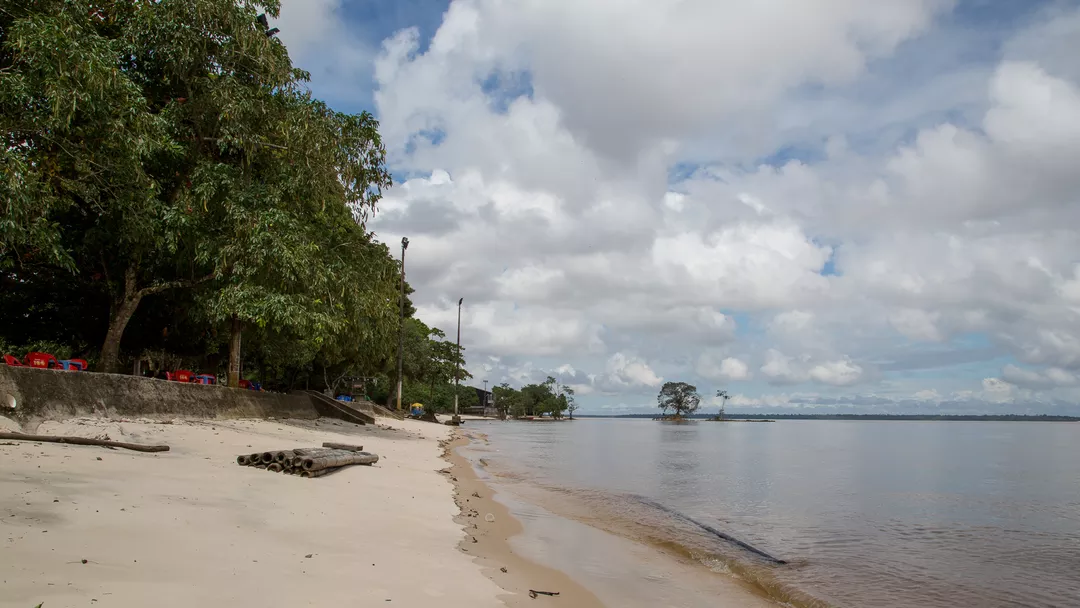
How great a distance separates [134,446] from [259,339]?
16.6m

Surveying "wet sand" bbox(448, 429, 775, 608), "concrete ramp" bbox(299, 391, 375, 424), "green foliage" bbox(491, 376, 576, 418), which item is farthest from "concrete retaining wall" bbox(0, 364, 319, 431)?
"green foliage" bbox(491, 376, 576, 418)

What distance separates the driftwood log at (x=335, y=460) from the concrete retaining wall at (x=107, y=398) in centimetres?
392

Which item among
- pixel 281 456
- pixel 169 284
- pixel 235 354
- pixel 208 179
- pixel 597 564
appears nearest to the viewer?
pixel 597 564

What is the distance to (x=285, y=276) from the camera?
16.5 m

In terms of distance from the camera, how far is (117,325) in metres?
16.5

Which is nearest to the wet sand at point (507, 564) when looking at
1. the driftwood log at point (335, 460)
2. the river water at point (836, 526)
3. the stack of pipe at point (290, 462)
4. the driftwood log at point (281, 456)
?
the river water at point (836, 526)

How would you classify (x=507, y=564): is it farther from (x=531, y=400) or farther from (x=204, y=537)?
(x=531, y=400)

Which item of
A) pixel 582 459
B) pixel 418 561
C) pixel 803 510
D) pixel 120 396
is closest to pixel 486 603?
pixel 418 561

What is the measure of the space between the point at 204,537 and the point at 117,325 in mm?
13781

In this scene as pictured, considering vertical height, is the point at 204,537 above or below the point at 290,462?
below

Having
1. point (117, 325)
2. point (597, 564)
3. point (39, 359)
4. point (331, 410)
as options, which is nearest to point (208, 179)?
point (117, 325)

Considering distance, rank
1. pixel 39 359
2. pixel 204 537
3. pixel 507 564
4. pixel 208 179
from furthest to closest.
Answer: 1. pixel 208 179
2. pixel 39 359
3. pixel 507 564
4. pixel 204 537

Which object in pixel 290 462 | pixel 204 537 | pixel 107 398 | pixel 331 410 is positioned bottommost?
pixel 204 537

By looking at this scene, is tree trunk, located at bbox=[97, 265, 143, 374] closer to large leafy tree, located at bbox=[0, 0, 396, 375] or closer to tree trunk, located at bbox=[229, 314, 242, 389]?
large leafy tree, located at bbox=[0, 0, 396, 375]
